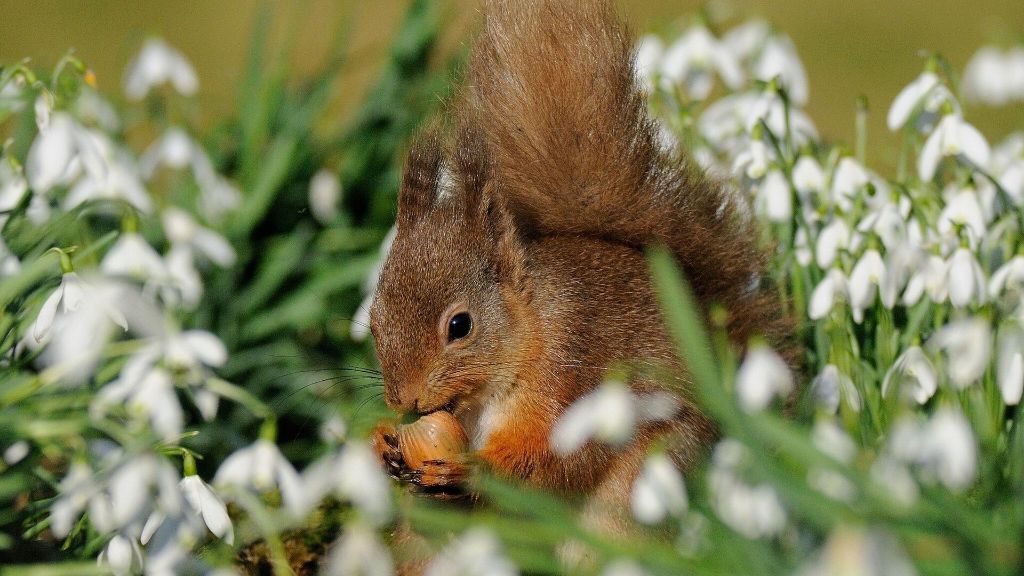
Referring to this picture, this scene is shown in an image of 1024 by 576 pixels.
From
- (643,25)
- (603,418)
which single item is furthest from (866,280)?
(643,25)

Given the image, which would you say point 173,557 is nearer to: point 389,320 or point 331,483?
point 331,483

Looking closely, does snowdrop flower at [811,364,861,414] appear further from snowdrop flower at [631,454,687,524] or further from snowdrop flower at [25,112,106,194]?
snowdrop flower at [25,112,106,194]

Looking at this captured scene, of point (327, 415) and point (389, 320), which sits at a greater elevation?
point (389, 320)

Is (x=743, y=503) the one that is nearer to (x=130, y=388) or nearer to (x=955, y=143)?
(x=130, y=388)

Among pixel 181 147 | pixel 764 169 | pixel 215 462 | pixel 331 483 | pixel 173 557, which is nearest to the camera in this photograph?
pixel 173 557

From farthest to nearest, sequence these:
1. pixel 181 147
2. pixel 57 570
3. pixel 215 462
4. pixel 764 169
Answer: pixel 181 147 → pixel 215 462 → pixel 764 169 → pixel 57 570

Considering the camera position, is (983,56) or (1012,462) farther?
(983,56)

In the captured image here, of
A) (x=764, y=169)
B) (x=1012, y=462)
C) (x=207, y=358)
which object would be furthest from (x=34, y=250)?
(x=1012, y=462)

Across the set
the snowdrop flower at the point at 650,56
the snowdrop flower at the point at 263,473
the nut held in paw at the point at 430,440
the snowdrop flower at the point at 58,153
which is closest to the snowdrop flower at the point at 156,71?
the snowdrop flower at the point at 58,153

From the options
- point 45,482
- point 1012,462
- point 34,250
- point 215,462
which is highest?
point 34,250
